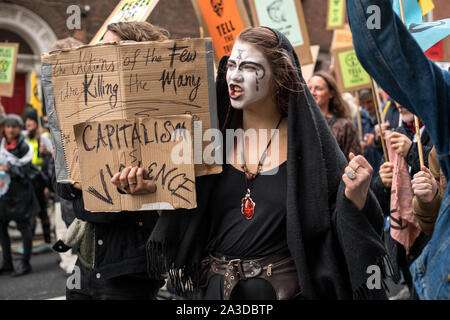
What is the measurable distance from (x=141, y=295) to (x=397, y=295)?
3.17 metres

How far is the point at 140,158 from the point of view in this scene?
1775 mm

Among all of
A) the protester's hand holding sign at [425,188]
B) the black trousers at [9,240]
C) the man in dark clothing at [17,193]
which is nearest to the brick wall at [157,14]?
the protester's hand holding sign at [425,188]

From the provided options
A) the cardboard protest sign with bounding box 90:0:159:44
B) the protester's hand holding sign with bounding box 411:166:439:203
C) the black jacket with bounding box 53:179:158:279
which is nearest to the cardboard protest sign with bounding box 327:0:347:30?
the cardboard protest sign with bounding box 90:0:159:44

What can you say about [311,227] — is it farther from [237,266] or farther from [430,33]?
[430,33]

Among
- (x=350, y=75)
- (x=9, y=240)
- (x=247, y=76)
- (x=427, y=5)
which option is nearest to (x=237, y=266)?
(x=247, y=76)

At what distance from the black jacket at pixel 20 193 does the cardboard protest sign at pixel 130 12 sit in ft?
12.5

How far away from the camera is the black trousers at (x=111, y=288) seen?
2.27 m

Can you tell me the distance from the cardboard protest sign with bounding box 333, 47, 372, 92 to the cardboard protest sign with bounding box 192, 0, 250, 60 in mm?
2804

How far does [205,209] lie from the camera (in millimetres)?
1883

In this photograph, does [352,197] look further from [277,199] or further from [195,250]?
[195,250]

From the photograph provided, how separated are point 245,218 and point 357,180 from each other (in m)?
0.43
